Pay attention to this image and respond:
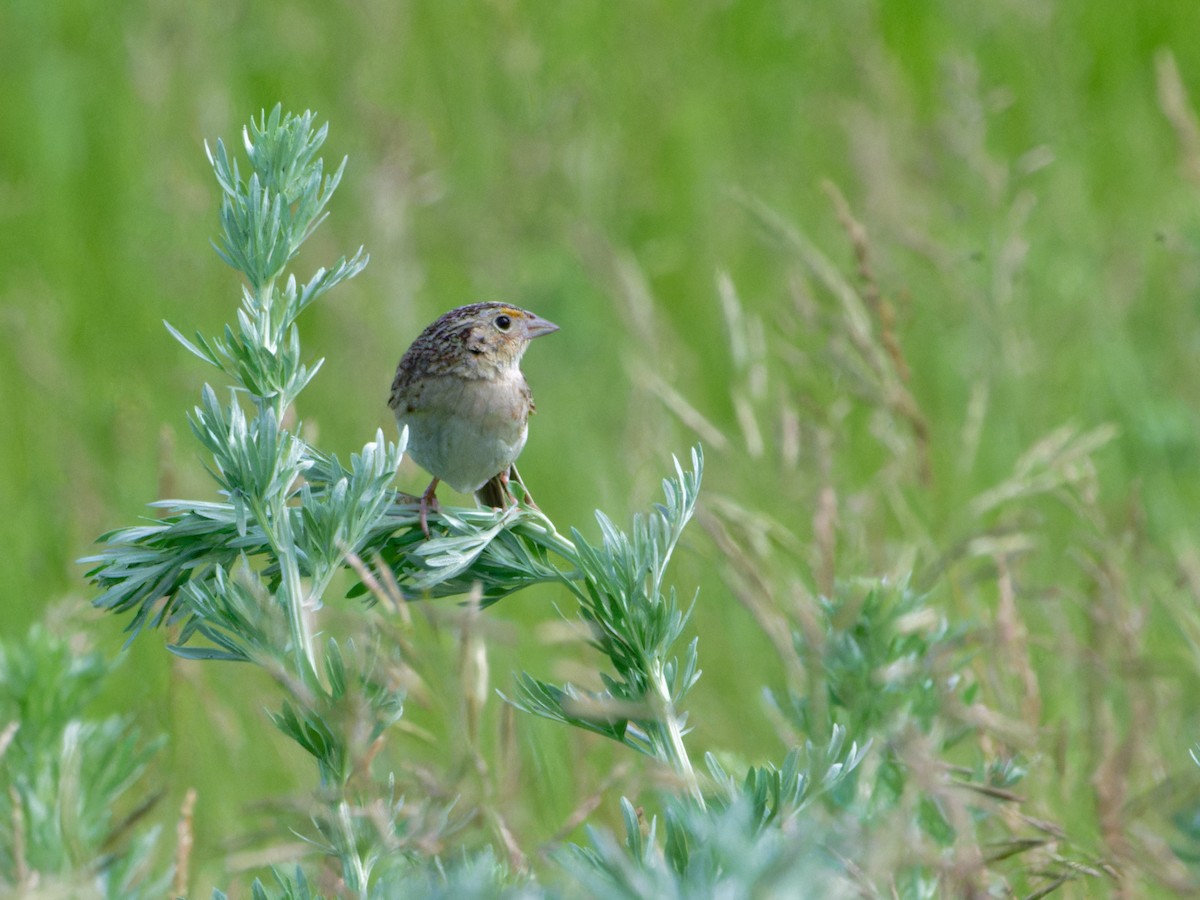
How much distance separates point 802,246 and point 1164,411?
81.8 inches

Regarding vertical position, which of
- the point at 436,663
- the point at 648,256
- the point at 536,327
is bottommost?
the point at 436,663

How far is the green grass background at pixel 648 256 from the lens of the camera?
150 inches

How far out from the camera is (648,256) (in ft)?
20.4

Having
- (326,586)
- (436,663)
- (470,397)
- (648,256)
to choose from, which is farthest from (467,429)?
(648,256)

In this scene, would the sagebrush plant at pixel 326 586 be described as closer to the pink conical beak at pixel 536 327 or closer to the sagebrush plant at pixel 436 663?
the sagebrush plant at pixel 436 663

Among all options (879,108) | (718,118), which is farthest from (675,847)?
(718,118)

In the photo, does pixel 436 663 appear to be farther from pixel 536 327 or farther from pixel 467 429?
pixel 536 327

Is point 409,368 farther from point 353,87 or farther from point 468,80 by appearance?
point 468,80

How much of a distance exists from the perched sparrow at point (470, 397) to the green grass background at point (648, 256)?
0.52 m

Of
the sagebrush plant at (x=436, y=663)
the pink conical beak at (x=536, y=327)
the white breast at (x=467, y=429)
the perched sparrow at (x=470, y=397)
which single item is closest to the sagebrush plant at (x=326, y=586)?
the sagebrush plant at (x=436, y=663)

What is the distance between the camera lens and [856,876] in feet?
4.11

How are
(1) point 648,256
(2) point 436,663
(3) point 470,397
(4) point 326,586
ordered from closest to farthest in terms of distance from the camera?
(2) point 436,663 → (4) point 326,586 → (3) point 470,397 → (1) point 648,256

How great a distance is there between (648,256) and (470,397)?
333 cm

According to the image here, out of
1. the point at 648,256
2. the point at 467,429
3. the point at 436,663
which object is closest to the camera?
the point at 436,663
